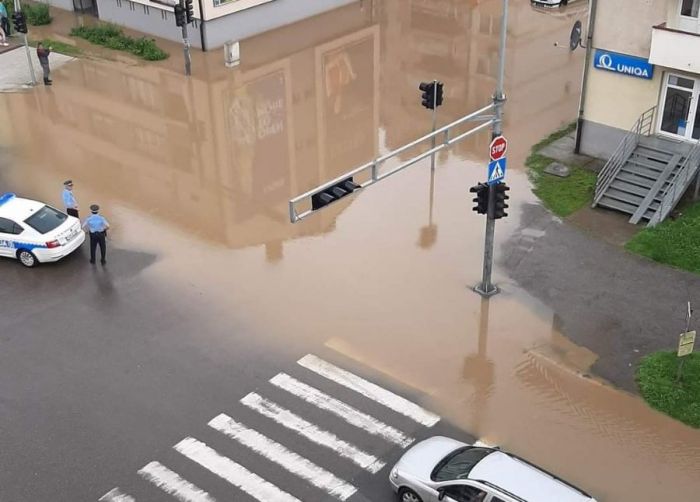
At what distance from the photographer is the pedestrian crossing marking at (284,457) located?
1441 centimetres

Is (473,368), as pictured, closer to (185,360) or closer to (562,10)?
(185,360)

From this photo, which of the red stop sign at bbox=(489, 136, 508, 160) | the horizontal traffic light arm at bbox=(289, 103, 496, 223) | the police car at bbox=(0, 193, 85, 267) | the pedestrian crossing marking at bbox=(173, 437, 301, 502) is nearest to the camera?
the pedestrian crossing marking at bbox=(173, 437, 301, 502)

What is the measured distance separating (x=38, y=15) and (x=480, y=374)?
94.7ft

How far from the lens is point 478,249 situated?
69.8 feet

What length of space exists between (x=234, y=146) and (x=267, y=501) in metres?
14.8

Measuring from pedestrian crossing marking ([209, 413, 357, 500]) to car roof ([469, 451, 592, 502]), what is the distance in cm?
233

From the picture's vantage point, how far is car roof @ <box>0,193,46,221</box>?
20.7 meters

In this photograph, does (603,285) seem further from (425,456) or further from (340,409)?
(425,456)

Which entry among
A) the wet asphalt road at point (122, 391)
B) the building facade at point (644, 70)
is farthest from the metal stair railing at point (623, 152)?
the wet asphalt road at point (122, 391)

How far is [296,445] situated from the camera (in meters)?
15.3

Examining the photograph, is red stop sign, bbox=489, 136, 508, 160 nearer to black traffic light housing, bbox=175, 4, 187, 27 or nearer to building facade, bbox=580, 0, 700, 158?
building facade, bbox=580, 0, 700, 158

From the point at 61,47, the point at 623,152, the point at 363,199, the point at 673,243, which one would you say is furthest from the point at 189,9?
the point at 673,243

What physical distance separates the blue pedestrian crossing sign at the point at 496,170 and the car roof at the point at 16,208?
1105cm

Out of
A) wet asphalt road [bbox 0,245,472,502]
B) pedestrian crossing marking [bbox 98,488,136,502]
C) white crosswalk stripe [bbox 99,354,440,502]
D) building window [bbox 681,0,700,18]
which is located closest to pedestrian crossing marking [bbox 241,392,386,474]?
white crosswalk stripe [bbox 99,354,440,502]
